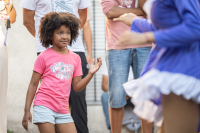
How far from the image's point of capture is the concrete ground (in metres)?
4.31

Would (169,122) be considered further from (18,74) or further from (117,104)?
(18,74)

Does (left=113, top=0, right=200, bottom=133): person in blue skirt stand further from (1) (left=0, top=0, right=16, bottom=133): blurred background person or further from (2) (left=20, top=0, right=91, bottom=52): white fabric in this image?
(1) (left=0, top=0, right=16, bottom=133): blurred background person

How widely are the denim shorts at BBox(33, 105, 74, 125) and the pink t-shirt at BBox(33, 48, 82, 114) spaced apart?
0.11ft

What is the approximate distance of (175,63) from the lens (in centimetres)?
169

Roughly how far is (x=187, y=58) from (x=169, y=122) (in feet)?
1.27

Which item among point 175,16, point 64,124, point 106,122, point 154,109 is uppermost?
point 175,16

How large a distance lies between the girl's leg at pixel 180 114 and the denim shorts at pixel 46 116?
109cm

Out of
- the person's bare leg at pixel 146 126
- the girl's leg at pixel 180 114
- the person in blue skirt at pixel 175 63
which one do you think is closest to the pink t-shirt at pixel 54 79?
the person's bare leg at pixel 146 126

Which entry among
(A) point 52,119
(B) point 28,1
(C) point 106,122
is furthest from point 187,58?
(C) point 106,122

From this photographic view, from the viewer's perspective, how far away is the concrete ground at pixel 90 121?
4.31 meters

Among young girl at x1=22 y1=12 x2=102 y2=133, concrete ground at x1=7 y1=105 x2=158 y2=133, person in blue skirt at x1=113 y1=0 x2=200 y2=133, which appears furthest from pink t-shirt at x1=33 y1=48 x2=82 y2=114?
concrete ground at x1=7 y1=105 x2=158 y2=133

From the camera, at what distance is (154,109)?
204 centimetres

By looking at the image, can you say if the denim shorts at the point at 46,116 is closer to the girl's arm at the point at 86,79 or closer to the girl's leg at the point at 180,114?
the girl's arm at the point at 86,79

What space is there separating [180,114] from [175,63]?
290 millimetres
